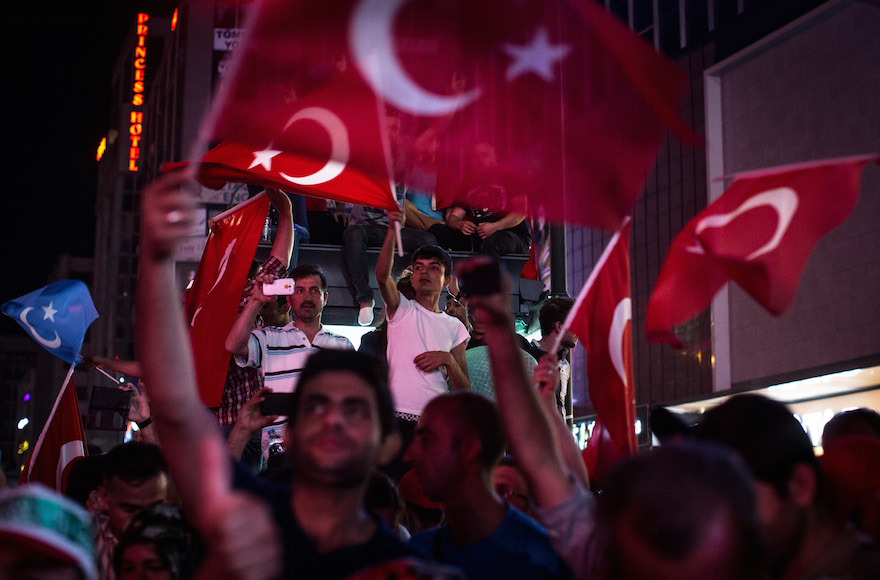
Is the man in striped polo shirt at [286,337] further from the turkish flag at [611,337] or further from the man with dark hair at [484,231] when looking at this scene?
the turkish flag at [611,337]

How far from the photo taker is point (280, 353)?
6.38 meters

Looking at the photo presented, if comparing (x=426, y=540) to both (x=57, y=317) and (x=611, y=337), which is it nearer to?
(x=611, y=337)

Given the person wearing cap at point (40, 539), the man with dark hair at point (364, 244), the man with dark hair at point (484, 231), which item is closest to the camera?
the person wearing cap at point (40, 539)

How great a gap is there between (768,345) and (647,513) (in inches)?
1111

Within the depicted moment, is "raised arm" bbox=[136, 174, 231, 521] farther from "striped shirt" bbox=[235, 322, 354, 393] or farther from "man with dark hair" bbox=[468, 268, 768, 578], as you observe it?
"striped shirt" bbox=[235, 322, 354, 393]

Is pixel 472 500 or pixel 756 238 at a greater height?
pixel 756 238

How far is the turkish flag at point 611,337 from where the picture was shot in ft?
15.9

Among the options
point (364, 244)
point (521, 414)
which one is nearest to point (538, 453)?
point (521, 414)

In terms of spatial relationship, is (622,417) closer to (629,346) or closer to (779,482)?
(629,346)

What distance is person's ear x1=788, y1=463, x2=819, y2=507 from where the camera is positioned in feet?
9.09

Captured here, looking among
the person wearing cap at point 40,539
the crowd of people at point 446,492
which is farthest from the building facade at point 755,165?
the person wearing cap at point 40,539

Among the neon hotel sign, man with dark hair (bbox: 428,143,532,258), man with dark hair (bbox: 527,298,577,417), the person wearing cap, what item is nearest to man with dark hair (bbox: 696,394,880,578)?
the person wearing cap

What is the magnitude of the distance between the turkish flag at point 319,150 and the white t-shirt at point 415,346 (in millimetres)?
1424

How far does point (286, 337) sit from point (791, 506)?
4149 mm
